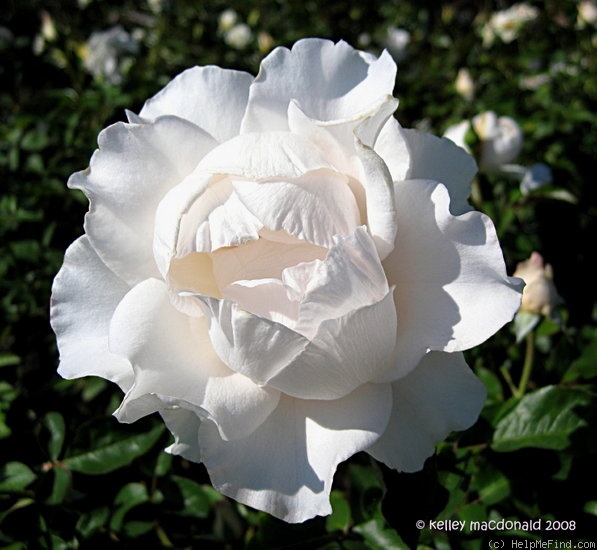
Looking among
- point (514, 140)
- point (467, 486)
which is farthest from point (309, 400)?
point (514, 140)

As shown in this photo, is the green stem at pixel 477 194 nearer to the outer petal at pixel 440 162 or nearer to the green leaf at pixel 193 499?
the outer petal at pixel 440 162

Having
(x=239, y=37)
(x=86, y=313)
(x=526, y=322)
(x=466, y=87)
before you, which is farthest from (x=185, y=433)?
(x=239, y=37)

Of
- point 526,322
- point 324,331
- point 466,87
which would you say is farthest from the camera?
point 466,87

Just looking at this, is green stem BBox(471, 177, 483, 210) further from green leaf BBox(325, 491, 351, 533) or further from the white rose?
the white rose

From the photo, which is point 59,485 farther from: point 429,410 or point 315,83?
point 315,83

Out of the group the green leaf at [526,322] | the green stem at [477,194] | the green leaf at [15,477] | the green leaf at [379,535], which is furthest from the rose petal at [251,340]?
the green stem at [477,194]

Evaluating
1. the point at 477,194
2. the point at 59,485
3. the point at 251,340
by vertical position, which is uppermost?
the point at 251,340

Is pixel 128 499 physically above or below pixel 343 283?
below
